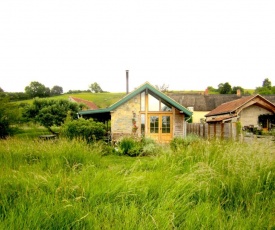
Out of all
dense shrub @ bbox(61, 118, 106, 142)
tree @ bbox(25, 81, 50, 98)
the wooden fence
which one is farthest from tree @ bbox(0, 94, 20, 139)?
tree @ bbox(25, 81, 50, 98)

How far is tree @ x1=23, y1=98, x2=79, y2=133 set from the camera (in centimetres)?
2558

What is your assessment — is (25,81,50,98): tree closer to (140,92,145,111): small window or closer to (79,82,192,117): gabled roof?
(79,82,192,117): gabled roof

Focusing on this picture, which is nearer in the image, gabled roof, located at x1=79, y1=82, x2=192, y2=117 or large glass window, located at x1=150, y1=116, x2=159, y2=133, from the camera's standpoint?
gabled roof, located at x1=79, y1=82, x2=192, y2=117

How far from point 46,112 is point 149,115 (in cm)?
1336

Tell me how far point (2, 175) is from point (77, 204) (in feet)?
5.69

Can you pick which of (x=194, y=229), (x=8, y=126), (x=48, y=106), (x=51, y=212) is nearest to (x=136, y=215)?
(x=194, y=229)

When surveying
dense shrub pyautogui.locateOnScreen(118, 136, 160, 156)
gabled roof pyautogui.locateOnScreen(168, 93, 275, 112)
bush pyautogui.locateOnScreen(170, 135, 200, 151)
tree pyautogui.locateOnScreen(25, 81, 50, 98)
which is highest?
tree pyautogui.locateOnScreen(25, 81, 50, 98)

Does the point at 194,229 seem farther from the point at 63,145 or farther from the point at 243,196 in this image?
the point at 63,145

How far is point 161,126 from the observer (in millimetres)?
18125

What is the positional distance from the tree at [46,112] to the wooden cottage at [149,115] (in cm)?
1001

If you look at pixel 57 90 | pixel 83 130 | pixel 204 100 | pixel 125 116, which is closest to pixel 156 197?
pixel 83 130

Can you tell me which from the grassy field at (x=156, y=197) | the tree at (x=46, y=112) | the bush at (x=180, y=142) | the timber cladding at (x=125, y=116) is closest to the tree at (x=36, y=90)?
the tree at (x=46, y=112)

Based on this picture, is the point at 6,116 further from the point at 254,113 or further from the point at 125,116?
the point at 254,113

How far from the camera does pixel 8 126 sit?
2145cm
